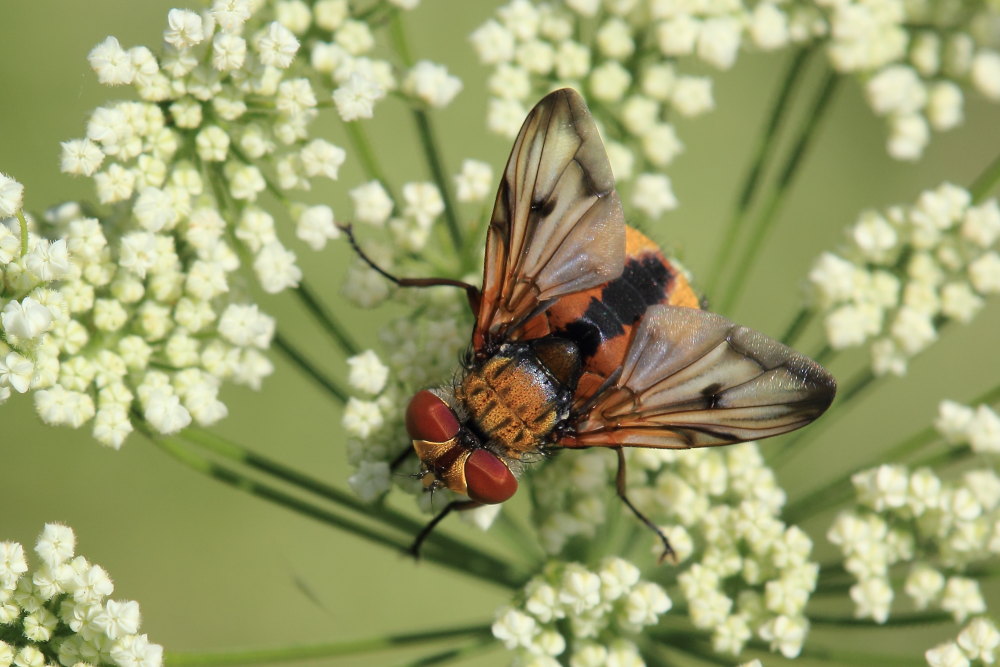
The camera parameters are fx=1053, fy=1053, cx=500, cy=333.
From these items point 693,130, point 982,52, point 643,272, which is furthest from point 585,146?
point 693,130

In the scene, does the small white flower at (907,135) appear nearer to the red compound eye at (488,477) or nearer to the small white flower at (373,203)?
the small white flower at (373,203)

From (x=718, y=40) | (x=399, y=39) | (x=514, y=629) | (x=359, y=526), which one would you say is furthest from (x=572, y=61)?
(x=514, y=629)

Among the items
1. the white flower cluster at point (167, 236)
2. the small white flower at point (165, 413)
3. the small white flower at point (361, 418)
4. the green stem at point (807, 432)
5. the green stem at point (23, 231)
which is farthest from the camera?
the green stem at point (807, 432)

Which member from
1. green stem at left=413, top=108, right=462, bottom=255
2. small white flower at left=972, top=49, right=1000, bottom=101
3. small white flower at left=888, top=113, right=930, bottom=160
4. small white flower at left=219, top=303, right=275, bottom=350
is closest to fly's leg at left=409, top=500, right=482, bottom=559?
small white flower at left=219, top=303, right=275, bottom=350

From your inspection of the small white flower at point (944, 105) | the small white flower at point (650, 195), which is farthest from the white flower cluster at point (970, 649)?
the small white flower at point (944, 105)

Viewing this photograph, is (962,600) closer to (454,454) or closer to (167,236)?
(454,454)

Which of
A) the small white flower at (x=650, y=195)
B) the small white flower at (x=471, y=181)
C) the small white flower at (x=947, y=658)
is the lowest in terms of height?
the small white flower at (x=947, y=658)

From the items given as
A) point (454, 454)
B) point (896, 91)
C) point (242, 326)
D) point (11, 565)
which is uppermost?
point (896, 91)
